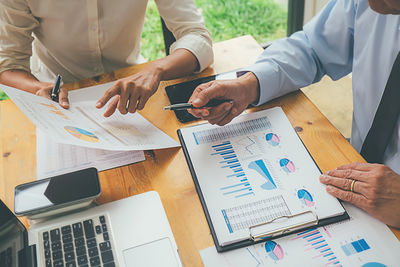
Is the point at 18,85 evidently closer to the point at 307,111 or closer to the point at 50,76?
the point at 50,76

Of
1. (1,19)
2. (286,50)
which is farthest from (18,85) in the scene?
(286,50)

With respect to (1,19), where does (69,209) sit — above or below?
below

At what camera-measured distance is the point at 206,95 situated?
93 cm

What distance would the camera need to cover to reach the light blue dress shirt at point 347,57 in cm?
96

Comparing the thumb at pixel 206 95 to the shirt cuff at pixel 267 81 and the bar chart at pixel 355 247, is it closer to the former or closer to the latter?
the shirt cuff at pixel 267 81

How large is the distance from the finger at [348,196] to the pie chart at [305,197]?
5 centimetres

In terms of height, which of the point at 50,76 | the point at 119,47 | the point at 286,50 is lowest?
the point at 50,76

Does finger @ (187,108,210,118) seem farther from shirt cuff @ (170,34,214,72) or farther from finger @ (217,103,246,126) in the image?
shirt cuff @ (170,34,214,72)

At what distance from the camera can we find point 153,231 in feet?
2.39

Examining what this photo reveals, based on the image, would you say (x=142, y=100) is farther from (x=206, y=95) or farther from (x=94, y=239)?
(x=94, y=239)

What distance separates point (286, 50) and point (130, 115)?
52 centimetres

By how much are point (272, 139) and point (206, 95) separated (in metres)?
0.21

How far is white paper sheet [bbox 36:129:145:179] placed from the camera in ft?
2.90

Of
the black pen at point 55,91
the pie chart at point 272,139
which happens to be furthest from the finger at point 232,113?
the black pen at point 55,91
